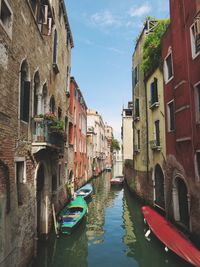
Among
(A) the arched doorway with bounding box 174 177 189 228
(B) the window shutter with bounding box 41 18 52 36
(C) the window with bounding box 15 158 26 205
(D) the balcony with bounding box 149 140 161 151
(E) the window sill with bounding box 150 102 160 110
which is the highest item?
(B) the window shutter with bounding box 41 18 52 36

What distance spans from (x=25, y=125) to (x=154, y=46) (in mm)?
10405

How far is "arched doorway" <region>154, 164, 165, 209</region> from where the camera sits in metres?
13.9

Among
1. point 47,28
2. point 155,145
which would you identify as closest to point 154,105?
point 155,145

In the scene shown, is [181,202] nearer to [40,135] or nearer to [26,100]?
[40,135]

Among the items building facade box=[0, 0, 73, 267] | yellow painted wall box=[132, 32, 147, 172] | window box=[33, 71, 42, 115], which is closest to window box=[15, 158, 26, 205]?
building facade box=[0, 0, 73, 267]

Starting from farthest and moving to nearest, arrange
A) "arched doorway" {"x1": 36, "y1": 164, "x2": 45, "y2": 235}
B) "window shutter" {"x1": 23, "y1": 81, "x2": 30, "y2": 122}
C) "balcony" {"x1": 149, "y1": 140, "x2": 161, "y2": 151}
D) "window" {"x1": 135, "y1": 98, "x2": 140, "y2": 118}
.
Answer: "window" {"x1": 135, "y1": 98, "x2": 140, "y2": 118}
"balcony" {"x1": 149, "y1": 140, "x2": 161, "y2": 151}
"arched doorway" {"x1": 36, "y1": 164, "x2": 45, "y2": 235}
"window shutter" {"x1": 23, "y1": 81, "x2": 30, "y2": 122}

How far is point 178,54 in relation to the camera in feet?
35.1

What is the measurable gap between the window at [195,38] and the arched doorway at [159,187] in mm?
7492

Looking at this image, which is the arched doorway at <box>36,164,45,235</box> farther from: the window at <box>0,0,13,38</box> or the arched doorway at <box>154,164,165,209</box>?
the arched doorway at <box>154,164,165,209</box>

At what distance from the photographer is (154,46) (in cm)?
1466

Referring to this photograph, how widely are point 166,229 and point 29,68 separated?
334 inches

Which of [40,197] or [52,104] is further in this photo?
[52,104]

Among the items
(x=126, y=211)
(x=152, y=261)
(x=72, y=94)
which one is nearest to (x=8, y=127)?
(x=152, y=261)

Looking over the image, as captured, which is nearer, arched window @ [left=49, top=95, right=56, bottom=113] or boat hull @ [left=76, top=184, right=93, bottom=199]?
arched window @ [left=49, top=95, right=56, bottom=113]
